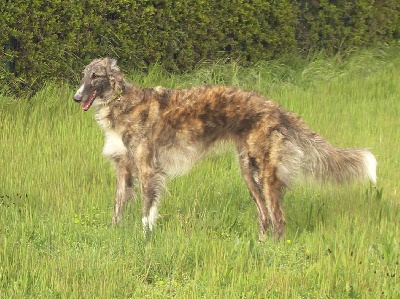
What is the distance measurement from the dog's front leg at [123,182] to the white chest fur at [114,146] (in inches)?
4.4

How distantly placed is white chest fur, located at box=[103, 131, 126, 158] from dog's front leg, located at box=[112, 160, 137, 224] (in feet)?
0.37

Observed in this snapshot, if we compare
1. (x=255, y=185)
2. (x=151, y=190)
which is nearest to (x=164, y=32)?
(x=151, y=190)

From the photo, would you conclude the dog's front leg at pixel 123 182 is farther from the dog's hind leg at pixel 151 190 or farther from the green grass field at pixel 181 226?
the dog's hind leg at pixel 151 190

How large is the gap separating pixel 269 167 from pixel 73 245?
175 centimetres

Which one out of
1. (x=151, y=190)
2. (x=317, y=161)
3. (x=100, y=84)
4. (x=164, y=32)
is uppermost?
(x=164, y=32)

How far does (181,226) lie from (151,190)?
68 cm

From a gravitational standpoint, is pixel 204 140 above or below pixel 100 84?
below

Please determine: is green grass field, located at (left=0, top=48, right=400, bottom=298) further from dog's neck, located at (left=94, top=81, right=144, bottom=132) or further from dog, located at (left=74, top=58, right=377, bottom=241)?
dog's neck, located at (left=94, top=81, right=144, bottom=132)

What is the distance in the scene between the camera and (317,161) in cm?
718

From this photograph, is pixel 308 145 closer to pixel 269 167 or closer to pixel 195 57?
pixel 269 167

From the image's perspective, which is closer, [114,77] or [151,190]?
[151,190]

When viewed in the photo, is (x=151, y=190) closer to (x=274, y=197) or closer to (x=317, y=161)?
(x=274, y=197)

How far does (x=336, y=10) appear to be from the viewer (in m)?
14.6

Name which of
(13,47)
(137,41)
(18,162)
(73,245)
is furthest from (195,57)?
(73,245)
